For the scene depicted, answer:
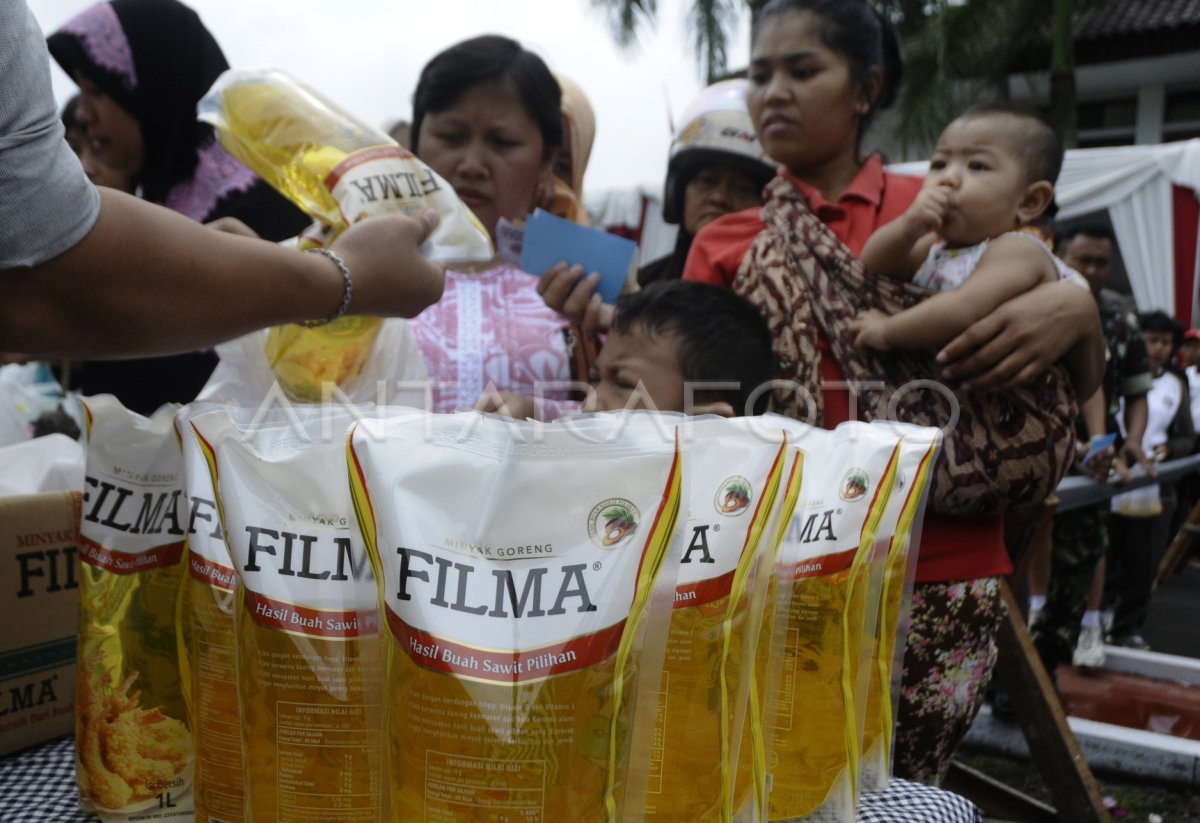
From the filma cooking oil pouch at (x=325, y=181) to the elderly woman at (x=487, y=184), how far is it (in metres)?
0.32

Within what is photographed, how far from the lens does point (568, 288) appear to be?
1399 mm

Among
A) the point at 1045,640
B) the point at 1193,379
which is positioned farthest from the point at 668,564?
the point at 1193,379

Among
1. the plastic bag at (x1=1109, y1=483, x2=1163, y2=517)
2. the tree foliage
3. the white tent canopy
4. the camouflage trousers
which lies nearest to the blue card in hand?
the camouflage trousers

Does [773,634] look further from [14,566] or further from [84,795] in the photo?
[14,566]

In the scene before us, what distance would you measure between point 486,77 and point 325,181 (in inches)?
21.7

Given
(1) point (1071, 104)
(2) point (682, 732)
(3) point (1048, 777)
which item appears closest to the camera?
(2) point (682, 732)

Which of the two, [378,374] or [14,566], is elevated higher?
[378,374]

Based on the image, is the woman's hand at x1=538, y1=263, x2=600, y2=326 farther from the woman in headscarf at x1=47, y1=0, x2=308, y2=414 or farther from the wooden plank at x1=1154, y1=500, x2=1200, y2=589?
the wooden plank at x1=1154, y1=500, x2=1200, y2=589

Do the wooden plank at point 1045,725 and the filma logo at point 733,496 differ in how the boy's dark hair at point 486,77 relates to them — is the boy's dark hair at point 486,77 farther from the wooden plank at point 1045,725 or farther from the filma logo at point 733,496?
the wooden plank at point 1045,725

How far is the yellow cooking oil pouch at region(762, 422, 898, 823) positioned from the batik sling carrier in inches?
18.2

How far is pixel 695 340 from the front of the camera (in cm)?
127

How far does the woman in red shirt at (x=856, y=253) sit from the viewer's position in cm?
125

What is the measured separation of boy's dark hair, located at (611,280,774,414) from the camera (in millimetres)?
1270

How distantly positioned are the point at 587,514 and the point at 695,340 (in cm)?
72
